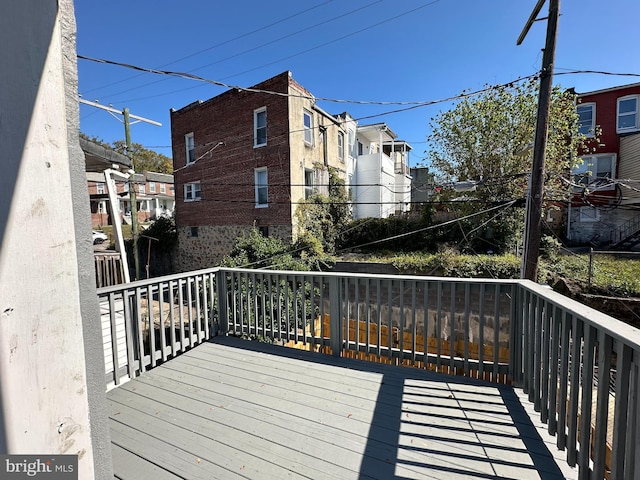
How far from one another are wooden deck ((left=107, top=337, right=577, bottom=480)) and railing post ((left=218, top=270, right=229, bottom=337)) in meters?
0.95

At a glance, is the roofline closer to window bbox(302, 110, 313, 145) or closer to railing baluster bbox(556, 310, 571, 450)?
window bbox(302, 110, 313, 145)

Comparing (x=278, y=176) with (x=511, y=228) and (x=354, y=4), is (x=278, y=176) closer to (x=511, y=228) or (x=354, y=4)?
(x=354, y=4)

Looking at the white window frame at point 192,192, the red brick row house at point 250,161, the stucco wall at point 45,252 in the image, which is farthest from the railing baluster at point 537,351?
the white window frame at point 192,192

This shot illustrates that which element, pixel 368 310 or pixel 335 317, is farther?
pixel 335 317

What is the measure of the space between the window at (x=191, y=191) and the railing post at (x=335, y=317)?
14472mm

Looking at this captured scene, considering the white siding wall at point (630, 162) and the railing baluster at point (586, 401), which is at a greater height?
the white siding wall at point (630, 162)

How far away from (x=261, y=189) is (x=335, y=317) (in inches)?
431

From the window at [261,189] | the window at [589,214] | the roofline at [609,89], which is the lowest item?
the window at [589,214]

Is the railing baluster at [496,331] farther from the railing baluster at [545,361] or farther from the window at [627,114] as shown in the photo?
the window at [627,114]

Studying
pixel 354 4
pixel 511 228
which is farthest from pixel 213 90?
pixel 511 228

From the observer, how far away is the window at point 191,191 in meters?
16.1

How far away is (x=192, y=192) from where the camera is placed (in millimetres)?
16281

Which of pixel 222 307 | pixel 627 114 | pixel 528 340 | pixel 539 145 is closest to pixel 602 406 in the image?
pixel 528 340
